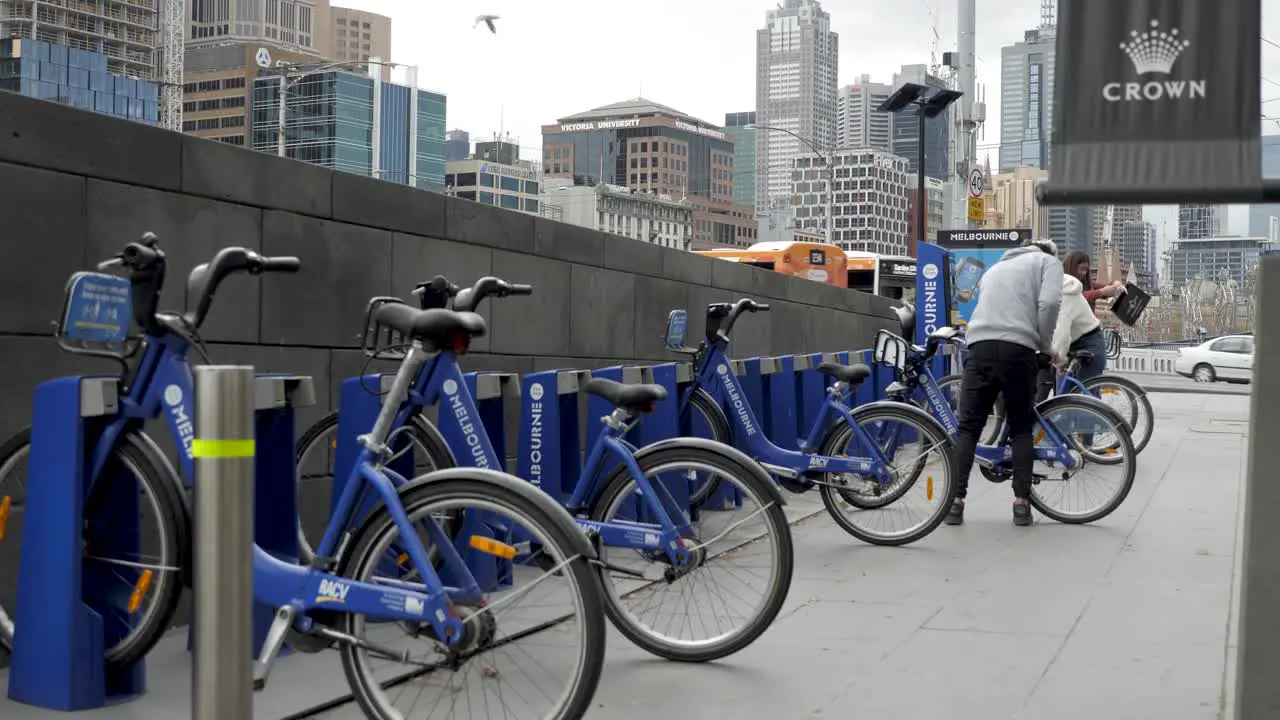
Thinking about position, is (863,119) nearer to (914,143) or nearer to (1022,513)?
(914,143)

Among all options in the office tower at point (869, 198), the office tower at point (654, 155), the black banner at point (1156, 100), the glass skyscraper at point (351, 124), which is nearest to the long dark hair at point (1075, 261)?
the black banner at point (1156, 100)

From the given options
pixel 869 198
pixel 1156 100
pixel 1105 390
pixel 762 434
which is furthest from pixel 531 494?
pixel 869 198

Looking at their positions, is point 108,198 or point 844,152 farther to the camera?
point 844,152

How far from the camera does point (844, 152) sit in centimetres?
12262

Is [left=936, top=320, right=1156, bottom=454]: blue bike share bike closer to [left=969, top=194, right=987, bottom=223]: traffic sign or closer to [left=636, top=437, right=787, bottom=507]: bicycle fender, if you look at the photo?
[left=636, top=437, right=787, bottom=507]: bicycle fender

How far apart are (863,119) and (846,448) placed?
144 m

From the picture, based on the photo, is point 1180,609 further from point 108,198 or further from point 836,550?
point 108,198

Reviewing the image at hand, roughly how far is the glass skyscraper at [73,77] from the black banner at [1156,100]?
436 ft

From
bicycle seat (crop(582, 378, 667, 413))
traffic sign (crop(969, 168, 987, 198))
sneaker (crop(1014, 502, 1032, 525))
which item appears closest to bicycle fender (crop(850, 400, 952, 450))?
sneaker (crop(1014, 502, 1032, 525))

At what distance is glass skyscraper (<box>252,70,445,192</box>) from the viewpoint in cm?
10788

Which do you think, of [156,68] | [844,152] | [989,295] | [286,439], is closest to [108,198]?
[286,439]

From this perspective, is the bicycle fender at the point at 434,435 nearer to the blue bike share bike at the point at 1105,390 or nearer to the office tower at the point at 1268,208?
the office tower at the point at 1268,208

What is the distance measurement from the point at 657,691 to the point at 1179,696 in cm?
165

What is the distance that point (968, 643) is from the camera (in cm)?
555
